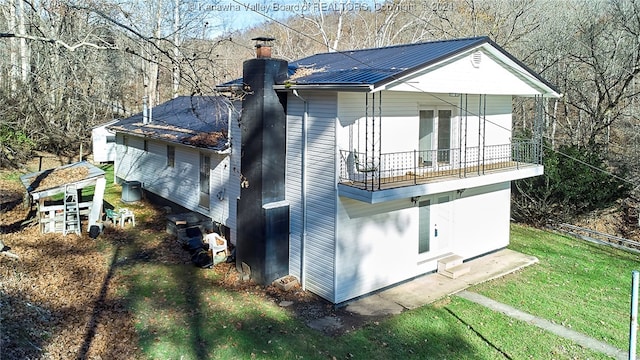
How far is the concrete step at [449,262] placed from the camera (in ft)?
40.1

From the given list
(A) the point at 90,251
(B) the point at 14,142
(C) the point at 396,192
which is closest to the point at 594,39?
(C) the point at 396,192

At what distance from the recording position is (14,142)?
23328mm

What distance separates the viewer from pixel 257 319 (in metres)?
9.56

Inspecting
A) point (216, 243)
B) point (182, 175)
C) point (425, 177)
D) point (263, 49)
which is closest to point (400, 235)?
point (425, 177)

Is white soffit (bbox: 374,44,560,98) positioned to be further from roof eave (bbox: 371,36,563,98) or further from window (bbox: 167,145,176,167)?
window (bbox: 167,145,176,167)

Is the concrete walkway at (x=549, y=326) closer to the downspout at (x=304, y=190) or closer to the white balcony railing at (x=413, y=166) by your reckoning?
the white balcony railing at (x=413, y=166)

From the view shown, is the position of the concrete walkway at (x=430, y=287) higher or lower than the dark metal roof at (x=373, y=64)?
lower

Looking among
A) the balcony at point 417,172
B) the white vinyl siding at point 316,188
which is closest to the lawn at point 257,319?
the white vinyl siding at point 316,188

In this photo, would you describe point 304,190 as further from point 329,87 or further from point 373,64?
point 373,64

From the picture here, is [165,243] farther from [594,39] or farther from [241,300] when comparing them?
[594,39]

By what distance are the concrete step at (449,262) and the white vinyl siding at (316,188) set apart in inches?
135

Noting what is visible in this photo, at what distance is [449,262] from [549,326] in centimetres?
301

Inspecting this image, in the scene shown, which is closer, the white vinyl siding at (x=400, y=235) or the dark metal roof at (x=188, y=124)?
the white vinyl siding at (x=400, y=235)

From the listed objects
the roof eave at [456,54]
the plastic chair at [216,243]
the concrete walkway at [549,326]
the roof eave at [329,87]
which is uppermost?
the roof eave at [456,54]
